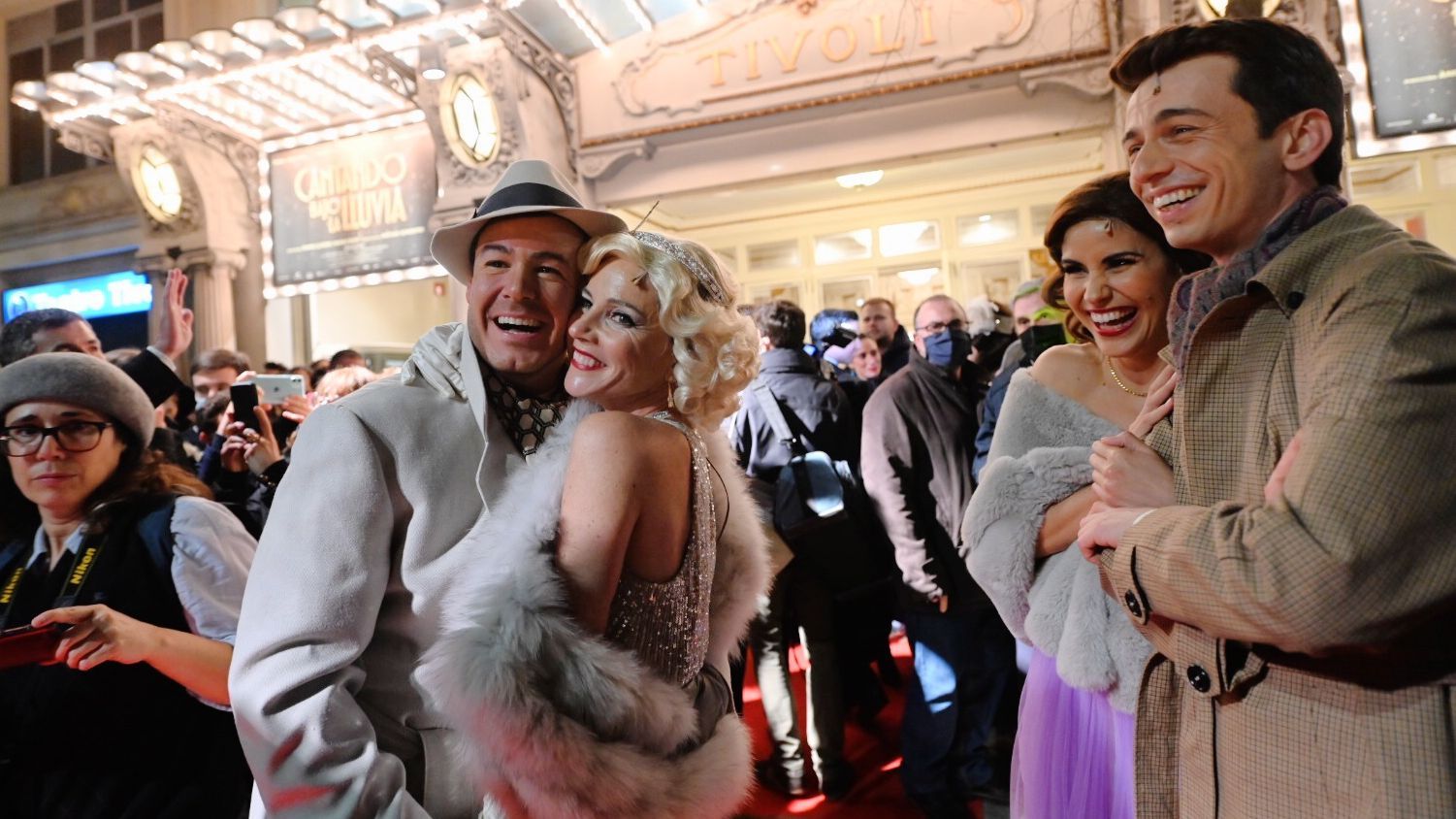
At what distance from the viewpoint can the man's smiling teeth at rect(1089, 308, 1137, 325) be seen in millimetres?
1880

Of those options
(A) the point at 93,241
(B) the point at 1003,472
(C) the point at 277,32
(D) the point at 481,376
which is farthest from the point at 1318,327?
(A) the point at 93,241

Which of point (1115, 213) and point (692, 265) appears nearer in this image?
point (692, 265)

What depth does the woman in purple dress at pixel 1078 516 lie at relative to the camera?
1785 millimetres

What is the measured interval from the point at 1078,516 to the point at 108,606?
224 cm

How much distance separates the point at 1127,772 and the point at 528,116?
236 inches

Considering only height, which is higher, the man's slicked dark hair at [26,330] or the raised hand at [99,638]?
the man's slicked dark hair at [26,330]

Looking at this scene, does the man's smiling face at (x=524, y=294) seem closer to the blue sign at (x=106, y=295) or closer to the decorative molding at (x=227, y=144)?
the decorative molding at (x=227, y=144)

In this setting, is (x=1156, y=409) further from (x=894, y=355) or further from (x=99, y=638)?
(x=894, y=355)

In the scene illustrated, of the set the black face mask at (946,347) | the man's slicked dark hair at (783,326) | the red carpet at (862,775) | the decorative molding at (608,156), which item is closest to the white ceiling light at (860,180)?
the decorative molding at (608,156)

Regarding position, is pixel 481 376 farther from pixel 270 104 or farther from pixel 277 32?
pixel 270 104

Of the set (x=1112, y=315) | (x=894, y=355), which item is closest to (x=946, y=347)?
(x=894, y=355)

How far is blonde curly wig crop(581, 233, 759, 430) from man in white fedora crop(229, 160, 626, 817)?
0.16 meters

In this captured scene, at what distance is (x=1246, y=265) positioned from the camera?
1.25 metres

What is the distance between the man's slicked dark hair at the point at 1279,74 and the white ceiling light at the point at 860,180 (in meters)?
7.17
